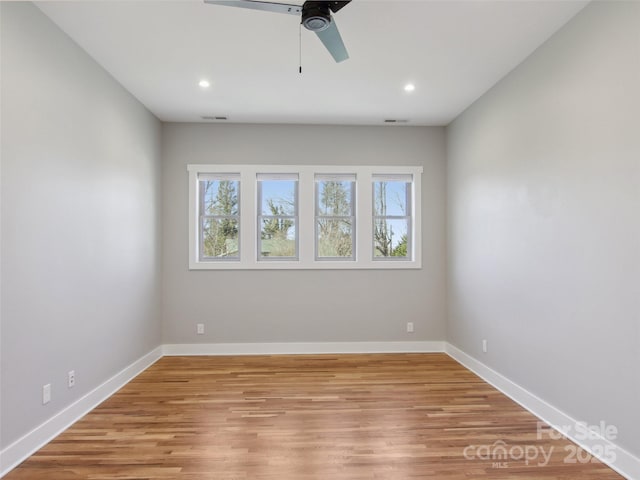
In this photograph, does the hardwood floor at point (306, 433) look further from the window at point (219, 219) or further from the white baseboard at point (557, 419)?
the window at point (219, 219)

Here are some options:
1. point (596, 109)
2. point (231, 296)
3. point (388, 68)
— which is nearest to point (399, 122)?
point (388, 68)

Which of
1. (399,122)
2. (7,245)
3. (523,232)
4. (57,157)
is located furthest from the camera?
(399,122)

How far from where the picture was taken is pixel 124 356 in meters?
3.77

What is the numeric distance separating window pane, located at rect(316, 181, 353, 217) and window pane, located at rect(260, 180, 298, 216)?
37cm

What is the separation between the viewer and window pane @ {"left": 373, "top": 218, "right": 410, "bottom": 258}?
16.7 ft

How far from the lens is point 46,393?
2.60m

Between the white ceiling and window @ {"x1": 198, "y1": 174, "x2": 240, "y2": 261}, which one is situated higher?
the white ceiling

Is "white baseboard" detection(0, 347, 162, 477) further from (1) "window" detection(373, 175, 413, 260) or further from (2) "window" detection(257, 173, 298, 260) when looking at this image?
(1) "window" detection(373, 175, 413, 260)

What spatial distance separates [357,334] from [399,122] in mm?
2722

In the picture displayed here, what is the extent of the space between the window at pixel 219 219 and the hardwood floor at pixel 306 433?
5.21 ft

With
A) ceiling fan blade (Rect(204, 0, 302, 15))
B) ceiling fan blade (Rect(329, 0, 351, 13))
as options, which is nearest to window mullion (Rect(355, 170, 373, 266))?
ceiling fan blade (Rect(329, 0, 351, 13))

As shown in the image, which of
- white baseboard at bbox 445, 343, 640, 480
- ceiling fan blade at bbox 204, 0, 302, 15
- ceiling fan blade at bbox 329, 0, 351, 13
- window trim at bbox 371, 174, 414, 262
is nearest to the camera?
ceiling fan blade at bbox 204, 0, 302, 15

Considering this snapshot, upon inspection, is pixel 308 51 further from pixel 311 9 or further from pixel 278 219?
pixel 278 219

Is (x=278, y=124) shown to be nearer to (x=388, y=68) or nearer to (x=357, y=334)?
(x=388, y=68)
